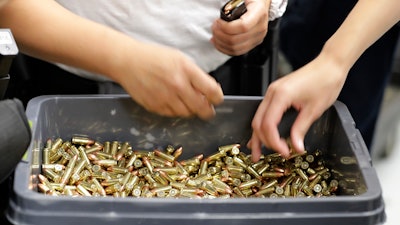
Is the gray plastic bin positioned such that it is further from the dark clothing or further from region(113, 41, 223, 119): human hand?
the dark clothing

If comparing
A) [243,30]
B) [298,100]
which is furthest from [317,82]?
[243,30]

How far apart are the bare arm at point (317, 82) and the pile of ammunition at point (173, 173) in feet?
0.15

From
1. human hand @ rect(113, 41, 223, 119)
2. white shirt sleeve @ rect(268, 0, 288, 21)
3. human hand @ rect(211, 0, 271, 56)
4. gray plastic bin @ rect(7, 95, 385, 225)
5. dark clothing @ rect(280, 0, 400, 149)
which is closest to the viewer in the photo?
gray plastic bin @ rect(7, 95, 385, 225)

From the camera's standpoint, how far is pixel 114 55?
0.82 meters

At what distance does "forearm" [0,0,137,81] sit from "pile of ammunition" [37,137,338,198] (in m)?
0.16

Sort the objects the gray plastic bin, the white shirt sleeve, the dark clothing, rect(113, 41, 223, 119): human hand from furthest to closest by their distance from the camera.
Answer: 1. the dark clothing
2. the white shirt sleeve
3. rect(113, 41, 223, 119): human hand
4. the gray plastic bin

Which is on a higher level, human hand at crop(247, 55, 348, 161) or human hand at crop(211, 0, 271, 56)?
human hand at crop(211, 0, 271, 56)

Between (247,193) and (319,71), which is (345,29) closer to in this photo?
(319,71)

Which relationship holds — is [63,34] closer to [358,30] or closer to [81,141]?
[81,141]

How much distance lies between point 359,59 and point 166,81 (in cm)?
75

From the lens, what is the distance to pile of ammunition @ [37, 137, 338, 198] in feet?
2.86

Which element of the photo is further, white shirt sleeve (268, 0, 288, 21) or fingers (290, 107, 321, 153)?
white shirt sleeve (268, 0, 288, 21)

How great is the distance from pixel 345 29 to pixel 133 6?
328 millimetres

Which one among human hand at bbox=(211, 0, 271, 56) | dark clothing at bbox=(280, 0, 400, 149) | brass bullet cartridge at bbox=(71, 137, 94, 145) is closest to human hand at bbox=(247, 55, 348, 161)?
human hand at bbox=(211, 0, 271, 56)
